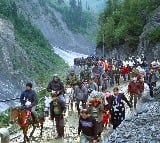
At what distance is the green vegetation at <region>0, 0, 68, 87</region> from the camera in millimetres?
57487

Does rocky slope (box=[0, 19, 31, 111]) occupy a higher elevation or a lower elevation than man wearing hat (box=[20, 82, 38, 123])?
higher

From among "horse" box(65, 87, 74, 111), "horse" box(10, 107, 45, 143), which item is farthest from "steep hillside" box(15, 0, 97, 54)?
"horse" box(10, 107, 45, 143)

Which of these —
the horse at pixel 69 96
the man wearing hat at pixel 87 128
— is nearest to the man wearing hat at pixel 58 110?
the man wearing hat at pixel 87 128

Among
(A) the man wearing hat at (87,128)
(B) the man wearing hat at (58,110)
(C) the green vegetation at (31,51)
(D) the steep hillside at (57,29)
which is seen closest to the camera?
(A) the man wearing hat at (87,128)

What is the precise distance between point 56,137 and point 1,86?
24646mm

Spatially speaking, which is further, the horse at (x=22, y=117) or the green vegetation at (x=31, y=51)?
the green vegetation at (x=31, y=51)

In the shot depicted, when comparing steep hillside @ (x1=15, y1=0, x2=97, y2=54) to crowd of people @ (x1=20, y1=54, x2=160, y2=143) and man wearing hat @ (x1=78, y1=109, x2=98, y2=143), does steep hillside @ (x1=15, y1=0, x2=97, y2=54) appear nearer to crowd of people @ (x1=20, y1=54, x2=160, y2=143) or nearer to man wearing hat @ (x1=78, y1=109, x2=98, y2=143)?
crowd of people @ (x1=20, y1=54, x2=160, y2=143)

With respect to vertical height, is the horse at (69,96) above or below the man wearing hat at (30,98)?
above

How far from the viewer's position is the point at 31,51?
7794cm

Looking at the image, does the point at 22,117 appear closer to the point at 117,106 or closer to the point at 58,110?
the point at 58,110

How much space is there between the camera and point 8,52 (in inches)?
2175

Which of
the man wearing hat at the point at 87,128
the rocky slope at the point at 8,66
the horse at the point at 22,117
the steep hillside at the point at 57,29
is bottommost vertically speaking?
the man wearing hat at the point at 87,128

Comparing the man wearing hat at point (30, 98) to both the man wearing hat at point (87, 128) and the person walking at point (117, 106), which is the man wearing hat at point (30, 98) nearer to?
the person walking at point (117, 106)

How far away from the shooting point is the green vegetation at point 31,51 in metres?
57.5
